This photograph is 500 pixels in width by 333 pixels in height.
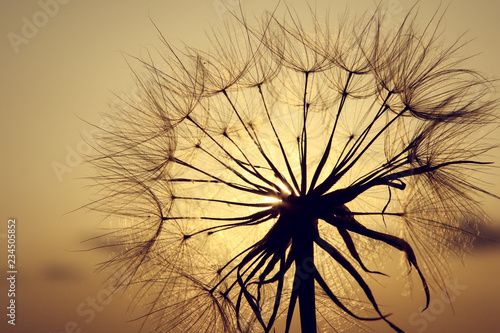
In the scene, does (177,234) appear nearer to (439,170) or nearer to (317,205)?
(317,205)

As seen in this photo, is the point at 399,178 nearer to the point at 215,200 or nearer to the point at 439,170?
the point at 439,170

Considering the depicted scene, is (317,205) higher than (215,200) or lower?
lower

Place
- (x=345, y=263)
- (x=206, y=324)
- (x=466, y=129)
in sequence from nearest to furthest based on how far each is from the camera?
(x=345, y=263) < (x=466, y=129) < (x=206, y=324)

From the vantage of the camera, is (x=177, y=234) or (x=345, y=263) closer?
(x=345, y=263)

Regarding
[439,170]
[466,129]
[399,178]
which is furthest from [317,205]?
[466,129]

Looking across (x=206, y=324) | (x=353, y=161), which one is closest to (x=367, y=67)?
(x=353, y=161)

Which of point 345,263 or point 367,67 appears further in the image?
point 367,67

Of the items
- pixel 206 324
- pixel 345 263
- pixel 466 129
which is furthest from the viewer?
pixel 206 324

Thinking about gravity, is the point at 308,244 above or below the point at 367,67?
below

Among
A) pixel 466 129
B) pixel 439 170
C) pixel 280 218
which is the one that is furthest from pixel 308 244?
pixel 466 129

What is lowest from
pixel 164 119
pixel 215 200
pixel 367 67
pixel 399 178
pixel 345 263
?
pixel 345 263
